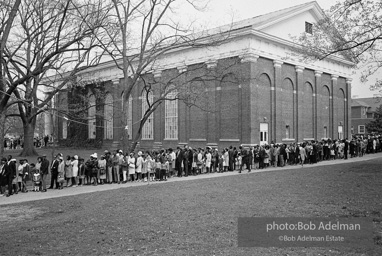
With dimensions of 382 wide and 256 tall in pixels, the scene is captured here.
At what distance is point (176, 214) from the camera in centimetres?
1005

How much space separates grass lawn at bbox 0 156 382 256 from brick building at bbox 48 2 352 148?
14068 millimetres

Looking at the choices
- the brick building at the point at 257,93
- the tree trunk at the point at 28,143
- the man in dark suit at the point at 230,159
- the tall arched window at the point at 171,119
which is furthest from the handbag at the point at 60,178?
the tall arched window at the point at 171,119

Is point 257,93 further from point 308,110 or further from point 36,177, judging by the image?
point 36,177

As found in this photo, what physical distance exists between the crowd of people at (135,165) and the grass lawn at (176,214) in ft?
11.5

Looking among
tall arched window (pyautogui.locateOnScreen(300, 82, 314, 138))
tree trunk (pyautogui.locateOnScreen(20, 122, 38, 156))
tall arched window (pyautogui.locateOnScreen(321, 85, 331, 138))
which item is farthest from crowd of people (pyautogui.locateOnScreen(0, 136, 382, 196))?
tree trunk (pyautogui.locateOnScreen(20, 122, 38, 156))

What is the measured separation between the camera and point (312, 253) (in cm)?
646

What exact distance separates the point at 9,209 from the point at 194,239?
7.37 m

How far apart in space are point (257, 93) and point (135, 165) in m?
14.8

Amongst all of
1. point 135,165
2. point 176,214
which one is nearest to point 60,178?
point 135,165

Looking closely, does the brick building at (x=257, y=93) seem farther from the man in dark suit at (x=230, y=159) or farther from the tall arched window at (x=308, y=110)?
the man in dark suit at (x=230, y=159)

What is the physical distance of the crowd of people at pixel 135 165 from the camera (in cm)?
1664

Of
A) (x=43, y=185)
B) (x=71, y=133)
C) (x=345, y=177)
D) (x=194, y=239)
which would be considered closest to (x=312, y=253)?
(x=194, y=239)

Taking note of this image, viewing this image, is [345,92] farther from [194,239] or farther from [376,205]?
[194,239]

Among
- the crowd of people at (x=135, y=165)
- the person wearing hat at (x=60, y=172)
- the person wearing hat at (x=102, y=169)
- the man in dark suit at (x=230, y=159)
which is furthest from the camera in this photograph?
the man in dark suit at (x=230, y=159)
